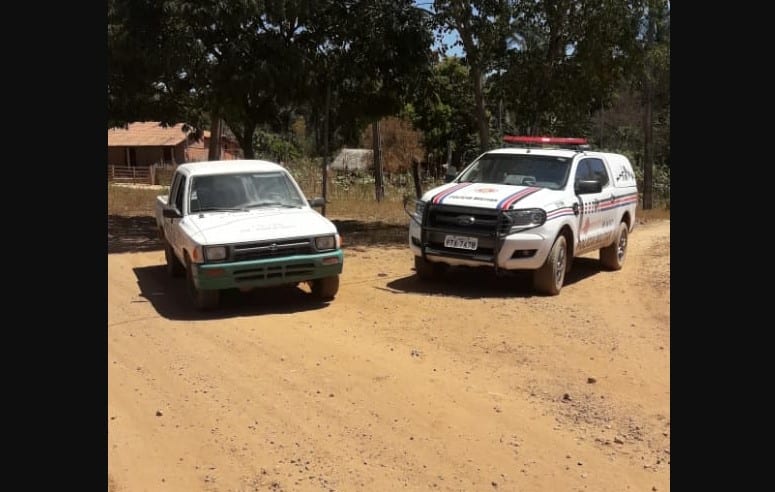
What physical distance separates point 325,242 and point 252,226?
2.83 ft

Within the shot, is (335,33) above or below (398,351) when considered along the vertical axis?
above

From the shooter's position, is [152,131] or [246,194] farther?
[152,131]

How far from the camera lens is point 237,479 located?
175 inches

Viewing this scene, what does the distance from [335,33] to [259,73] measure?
2.40 metres

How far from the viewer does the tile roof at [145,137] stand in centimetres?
5234

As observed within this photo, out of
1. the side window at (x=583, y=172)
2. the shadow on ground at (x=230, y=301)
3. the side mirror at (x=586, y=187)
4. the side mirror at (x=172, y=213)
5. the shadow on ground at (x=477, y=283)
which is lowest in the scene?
the shadow on ground at (x=230, y=301)

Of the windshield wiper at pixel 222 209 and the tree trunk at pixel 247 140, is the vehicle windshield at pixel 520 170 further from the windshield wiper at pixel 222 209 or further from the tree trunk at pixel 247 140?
the tree trunk at pixel 247 140

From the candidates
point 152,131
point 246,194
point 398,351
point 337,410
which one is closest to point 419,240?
→ point 246,194

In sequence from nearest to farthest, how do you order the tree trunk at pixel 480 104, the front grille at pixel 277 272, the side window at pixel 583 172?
the front grille at pixel 277 272 < the side window at pixel 583 172 < the tree trunk at pixel 480 104

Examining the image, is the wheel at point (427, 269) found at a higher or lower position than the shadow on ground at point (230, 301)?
higher

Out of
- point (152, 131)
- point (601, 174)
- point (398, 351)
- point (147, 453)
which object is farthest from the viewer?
point (152, 131)

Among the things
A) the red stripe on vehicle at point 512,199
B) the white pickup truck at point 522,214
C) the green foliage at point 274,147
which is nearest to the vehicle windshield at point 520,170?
the white pickup truck at point 522,214

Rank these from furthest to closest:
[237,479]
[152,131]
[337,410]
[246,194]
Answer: [152,131] < [246,194] < [337,410] < [237,479]

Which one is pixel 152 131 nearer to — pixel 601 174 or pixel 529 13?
pixel 529 13
